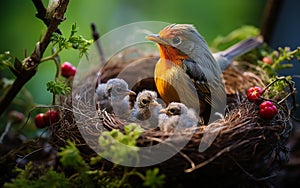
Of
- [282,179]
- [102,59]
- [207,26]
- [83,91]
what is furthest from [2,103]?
[207,26]

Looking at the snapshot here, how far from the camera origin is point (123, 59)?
2.86 m

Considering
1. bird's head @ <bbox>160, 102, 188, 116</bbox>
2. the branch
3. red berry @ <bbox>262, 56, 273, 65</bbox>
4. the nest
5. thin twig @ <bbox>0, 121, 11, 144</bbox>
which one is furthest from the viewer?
red berry @ <bbox>262, 56, 273, 65</bbox>

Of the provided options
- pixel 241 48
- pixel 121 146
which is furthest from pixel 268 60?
pixel 121 146

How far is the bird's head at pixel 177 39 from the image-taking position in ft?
7.43

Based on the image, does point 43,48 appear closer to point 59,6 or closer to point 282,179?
point 59,6

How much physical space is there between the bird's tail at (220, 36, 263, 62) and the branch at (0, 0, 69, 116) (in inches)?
50.5

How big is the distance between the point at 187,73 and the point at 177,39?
8.3 inches

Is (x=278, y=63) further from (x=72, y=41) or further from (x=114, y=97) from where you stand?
(x=72, y=41)

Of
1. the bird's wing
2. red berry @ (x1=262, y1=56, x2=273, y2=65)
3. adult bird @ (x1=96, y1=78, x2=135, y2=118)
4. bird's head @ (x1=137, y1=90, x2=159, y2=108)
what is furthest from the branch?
red berry @ (x1=262, y1=56, x2=273, y2=65)

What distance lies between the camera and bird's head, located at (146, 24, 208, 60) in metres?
2.26

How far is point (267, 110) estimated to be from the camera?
1856mm

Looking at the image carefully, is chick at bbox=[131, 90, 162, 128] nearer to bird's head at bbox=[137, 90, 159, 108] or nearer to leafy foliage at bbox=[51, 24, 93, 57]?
bird's head at bbox=[137, 90, 159, 108]

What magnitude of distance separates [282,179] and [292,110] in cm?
62

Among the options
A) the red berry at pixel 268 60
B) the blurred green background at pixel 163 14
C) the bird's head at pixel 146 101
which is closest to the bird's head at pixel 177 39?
the bird's head at pixel 146 101
